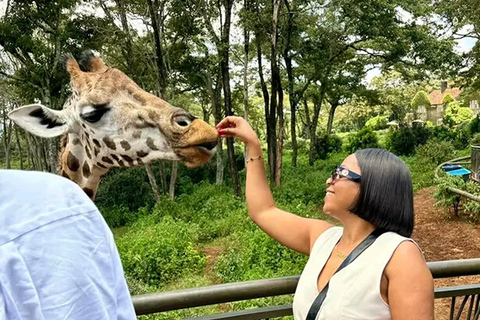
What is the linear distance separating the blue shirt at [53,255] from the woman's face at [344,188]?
0.79m

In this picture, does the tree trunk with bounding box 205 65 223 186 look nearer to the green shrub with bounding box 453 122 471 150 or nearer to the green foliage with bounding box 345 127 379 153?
the green foliage with bounding box 345 127 379 153

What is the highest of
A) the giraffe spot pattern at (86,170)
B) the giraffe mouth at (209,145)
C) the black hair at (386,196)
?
the giraffe mouth at (209,145)

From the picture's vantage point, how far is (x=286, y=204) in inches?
372

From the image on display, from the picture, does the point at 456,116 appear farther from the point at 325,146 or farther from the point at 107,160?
the point at 107,160

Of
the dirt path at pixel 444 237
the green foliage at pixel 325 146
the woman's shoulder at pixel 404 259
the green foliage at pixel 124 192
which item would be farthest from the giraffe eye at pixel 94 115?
the green foliage at pixel 325 146

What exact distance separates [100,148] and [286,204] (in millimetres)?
8000

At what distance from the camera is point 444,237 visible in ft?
22.7

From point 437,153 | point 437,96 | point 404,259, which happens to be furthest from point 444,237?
point 437,96

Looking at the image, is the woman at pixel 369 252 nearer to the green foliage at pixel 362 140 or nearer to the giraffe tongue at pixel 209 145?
the giraffe tongue at pixel 209 145

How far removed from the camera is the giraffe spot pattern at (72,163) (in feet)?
5.74

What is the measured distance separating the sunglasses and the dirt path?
4.31m

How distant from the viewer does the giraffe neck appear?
1.73m

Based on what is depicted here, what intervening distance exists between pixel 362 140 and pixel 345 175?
1808cm

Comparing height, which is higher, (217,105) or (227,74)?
(227,74)
